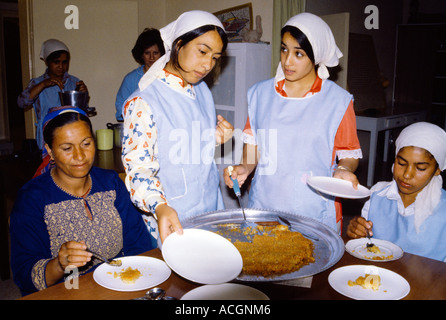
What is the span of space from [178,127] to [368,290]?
3.24 feet

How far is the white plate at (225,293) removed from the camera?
1134mm

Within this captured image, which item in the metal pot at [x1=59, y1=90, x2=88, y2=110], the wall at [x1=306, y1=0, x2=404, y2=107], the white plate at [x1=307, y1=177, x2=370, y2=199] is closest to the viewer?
the white plate at [x1=307, y1=177, x2=370, y2=199]

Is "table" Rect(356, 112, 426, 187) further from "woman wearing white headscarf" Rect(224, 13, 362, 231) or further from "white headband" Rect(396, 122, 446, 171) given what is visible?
"woman wearing white headscarf" Rect(224, 13, 362, 231)

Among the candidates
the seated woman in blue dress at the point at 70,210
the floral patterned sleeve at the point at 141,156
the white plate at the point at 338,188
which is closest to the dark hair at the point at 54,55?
the seated woman in blue dress at the point at 70,210

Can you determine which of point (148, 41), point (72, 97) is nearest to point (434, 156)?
point (72, 97)

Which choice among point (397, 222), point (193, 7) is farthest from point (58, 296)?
point (193, 7)

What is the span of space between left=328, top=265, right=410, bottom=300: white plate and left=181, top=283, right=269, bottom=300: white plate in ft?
0.88

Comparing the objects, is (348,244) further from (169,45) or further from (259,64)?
(259,64)

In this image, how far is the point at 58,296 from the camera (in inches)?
45.8

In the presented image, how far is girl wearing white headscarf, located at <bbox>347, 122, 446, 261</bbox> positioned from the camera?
1.86 metres

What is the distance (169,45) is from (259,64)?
8.15 feet

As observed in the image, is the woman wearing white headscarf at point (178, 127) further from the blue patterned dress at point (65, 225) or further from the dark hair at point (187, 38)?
the blue patterned dress at point (65, 225)

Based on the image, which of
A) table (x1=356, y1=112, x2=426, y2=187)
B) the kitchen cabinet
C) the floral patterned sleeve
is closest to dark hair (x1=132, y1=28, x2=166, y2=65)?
the floral patterned sleeve

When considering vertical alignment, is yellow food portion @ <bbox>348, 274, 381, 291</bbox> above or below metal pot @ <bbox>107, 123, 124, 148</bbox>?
below
